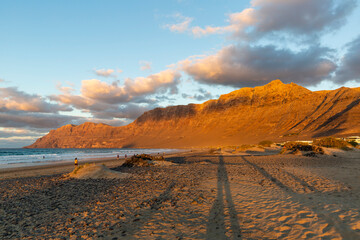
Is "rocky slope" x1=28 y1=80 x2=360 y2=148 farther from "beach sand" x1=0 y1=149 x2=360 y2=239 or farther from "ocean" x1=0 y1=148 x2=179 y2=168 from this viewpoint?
"beach sand" x1=0 y1=149 x2=360 y2=239

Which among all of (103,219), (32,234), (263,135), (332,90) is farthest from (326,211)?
(332,90)

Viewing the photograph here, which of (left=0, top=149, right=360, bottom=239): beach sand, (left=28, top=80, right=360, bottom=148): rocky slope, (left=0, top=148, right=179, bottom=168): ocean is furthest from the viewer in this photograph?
(left=28, top=80, right=360, bottom=148): rocky slope

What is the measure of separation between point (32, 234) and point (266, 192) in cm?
869

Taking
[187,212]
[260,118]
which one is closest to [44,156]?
[187,212]

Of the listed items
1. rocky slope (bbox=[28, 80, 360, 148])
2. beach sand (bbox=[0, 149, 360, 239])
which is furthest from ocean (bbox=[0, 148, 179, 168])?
rocky slope (bbox=[28, 80, 360, 148])

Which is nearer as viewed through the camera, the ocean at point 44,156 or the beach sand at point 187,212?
the beach sand at point 187,212

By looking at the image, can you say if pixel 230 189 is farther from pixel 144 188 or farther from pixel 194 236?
pixel 194 236

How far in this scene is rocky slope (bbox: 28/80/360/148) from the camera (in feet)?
281

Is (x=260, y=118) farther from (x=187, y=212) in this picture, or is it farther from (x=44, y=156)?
(x=187, y=212)

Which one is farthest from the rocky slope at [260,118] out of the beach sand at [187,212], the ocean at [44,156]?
the beach sand at [187,212]

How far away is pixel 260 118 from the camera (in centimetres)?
12044

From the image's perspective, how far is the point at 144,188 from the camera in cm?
1036

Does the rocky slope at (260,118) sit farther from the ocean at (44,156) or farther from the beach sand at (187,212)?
the beach sand at (187,212)

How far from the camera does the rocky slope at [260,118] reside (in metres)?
85.6
